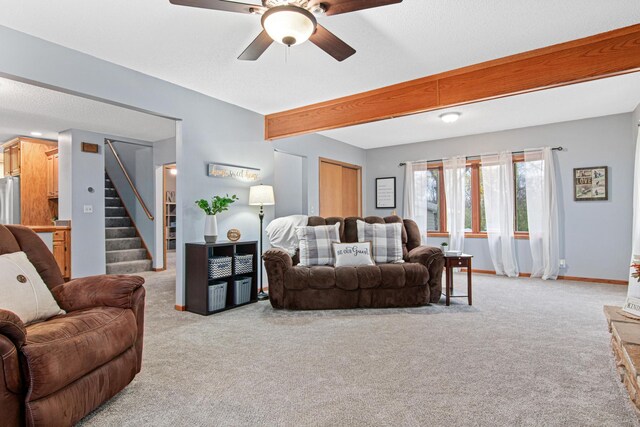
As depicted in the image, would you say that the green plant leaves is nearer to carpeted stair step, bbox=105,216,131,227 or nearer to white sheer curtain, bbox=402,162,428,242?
white sheer curtain, bbox=402,162,428,242

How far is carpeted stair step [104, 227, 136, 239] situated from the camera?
6.60m

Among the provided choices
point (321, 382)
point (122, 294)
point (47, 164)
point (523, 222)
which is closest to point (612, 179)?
point (523, 222)

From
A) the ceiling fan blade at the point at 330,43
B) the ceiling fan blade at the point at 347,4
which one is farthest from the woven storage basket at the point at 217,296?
the ceiling fan blade at the point at 347,4

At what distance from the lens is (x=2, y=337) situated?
1.39 metres

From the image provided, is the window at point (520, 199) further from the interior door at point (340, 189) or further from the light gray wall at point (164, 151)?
the light gray wall at point (164, 151)

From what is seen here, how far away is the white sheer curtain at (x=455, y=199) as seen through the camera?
603 cm

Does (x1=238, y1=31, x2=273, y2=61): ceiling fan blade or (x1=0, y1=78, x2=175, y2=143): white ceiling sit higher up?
(x1=0, y1=78, x2=175, y2=143): white ceiling

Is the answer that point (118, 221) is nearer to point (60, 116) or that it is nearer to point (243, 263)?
point (60, 116)

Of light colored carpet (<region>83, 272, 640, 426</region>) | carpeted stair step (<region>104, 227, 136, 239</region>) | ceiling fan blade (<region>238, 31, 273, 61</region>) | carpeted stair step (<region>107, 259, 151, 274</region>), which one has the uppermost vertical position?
ceiling fan blade (<region>238, 31, 273, 61</region>)

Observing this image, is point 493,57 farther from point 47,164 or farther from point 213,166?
point 47,164

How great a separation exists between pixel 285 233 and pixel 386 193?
3.16m

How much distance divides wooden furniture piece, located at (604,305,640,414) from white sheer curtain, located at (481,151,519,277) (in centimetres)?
327

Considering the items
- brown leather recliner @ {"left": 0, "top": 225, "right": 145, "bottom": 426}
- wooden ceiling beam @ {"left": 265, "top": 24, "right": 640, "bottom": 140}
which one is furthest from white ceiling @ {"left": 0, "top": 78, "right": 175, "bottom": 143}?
brown leather recliner @ {"left": 0, "top": 225, "right": 145, "bottom": 426}

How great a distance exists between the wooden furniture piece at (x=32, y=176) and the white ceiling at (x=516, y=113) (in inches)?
193
